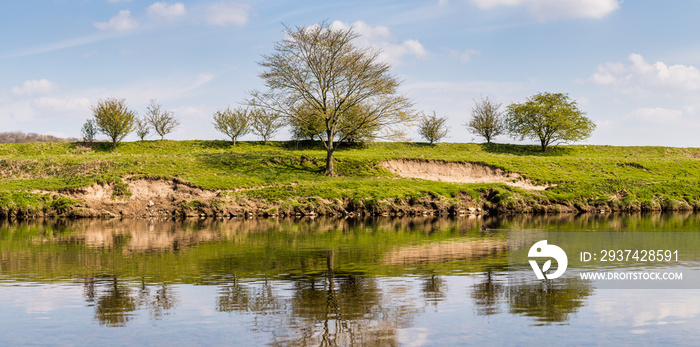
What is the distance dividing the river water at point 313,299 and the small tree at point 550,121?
64188 millimetres

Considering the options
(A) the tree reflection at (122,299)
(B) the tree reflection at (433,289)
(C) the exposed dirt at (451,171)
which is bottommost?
(A) the tree reflection at (122,299)

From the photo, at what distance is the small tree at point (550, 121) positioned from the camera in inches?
3278

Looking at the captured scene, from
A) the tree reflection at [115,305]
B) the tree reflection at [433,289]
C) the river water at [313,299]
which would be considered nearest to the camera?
the river water at [313,299]

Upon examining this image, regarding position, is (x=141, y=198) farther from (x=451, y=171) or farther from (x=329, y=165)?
(x=451, y=171)

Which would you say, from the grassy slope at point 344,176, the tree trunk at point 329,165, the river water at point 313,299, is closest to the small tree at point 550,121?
the grassy slope at point 344,176

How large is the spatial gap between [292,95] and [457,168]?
19.2 metres

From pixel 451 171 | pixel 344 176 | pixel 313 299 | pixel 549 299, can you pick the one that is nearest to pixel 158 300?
pixel 313 299

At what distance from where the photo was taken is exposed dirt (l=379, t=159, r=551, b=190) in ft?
183

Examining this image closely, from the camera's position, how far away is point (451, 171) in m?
57.8

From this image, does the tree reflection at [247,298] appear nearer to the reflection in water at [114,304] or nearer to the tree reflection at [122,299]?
the tree reflection at [122,299]

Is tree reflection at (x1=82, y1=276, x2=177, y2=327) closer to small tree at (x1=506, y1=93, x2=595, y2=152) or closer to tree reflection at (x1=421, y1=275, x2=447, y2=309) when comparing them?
tree reflection at (x1=421, y1=275, x2=447, y2=309)

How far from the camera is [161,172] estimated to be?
153 feet

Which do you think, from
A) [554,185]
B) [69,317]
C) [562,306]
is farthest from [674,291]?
[554,185]

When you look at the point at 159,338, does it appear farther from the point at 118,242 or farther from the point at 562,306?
the point at 118,242
